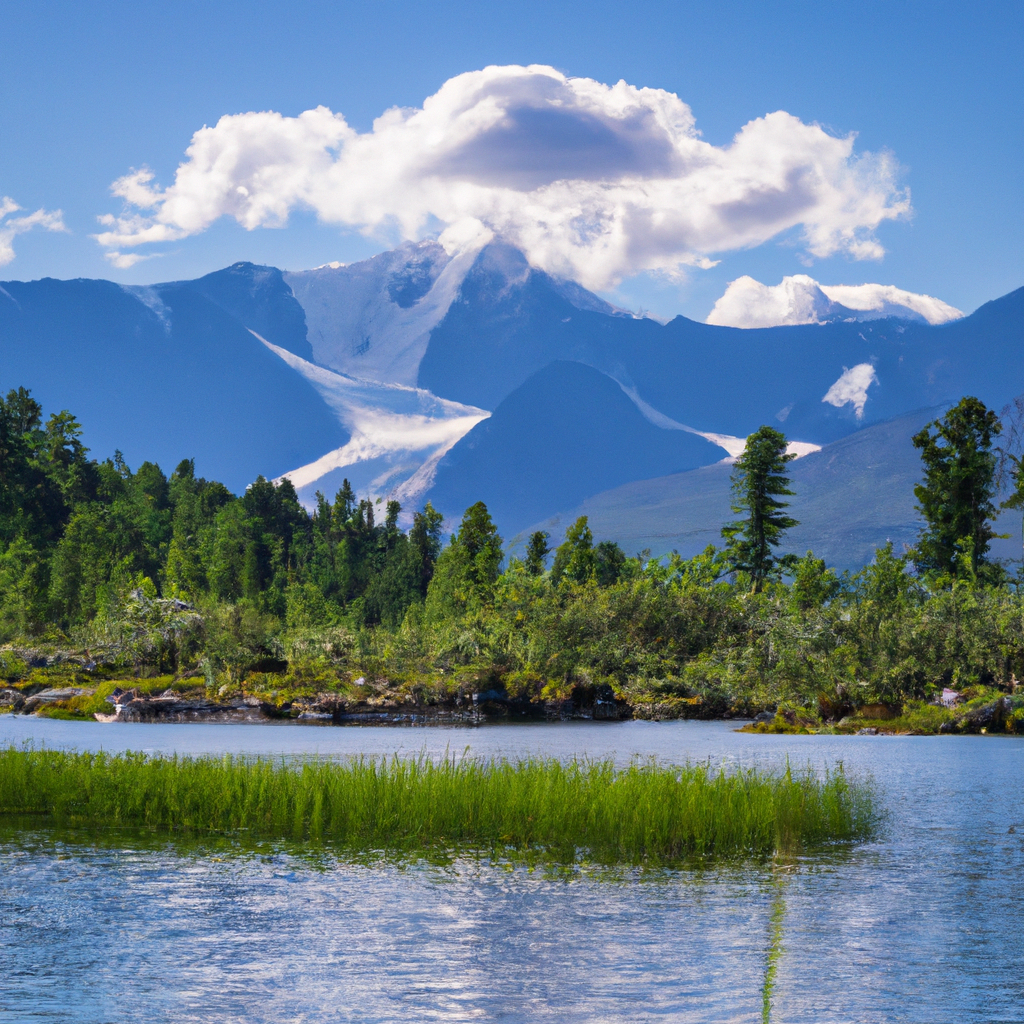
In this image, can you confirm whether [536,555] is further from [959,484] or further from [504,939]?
[504,939]

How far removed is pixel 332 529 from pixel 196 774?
9824 cm

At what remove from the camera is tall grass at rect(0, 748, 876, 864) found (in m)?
16.9

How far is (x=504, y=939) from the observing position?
11797 millimetres

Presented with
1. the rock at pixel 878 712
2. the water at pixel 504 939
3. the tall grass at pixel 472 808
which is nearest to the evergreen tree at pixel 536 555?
the rock at pixel 878 712

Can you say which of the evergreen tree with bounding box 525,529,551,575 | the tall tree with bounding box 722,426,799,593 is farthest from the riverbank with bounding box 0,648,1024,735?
the tall tree with bounding box 722,426,799,593

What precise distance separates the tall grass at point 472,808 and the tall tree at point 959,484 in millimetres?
52955

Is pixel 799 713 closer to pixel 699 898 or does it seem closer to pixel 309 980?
pixel 699 898

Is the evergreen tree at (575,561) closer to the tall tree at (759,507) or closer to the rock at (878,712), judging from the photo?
the tall tree at (759,507)

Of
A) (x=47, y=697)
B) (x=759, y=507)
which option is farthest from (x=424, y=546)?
(x=47, y=697)

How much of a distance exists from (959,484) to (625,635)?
25277 mm

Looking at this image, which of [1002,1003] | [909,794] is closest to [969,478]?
[909,794]

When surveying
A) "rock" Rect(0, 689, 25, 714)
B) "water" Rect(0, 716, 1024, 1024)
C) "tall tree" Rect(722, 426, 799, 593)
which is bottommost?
"rock" Rect(0, 689, 25, 714)

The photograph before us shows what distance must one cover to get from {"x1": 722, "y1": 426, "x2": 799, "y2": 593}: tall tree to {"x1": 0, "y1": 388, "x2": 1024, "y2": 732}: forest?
16cm

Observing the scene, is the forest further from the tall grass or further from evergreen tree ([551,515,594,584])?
the tall grass
